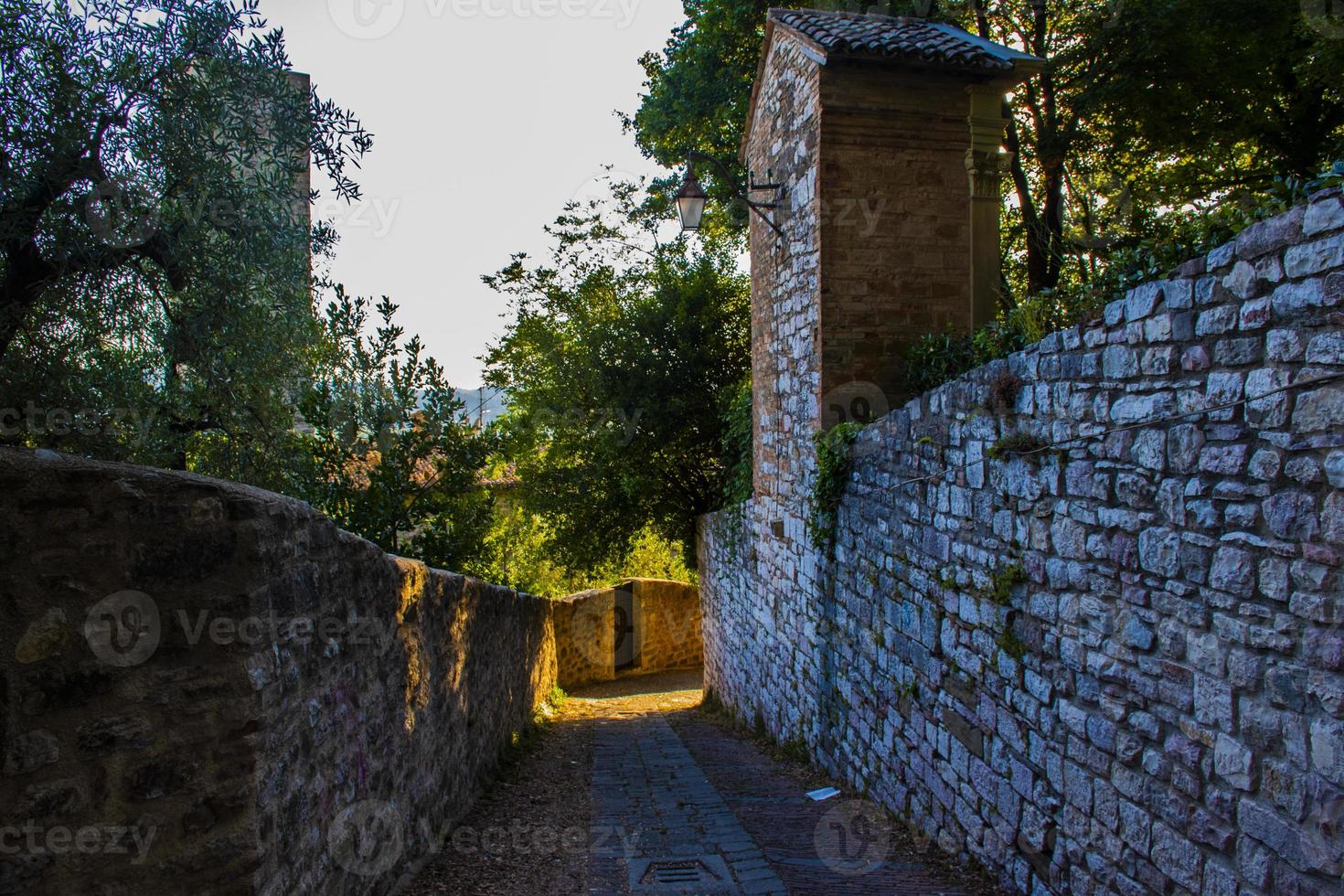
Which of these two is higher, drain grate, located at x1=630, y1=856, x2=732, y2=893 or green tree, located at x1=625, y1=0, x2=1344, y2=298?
green tree, located at x1=625, y1=0, x2=1344, y2=298

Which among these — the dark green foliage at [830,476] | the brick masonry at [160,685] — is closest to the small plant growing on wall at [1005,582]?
the dark green foliage at [830,476]

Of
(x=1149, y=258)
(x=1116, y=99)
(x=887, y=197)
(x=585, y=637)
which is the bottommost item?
(x=585, y=637)

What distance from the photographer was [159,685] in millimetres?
2504

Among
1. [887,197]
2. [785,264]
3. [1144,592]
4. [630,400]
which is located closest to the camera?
[1144,592]

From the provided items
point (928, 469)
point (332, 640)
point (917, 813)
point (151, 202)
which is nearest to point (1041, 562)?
point (928, 469)

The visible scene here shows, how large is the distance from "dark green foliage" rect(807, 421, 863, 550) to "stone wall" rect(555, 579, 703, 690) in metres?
11.3

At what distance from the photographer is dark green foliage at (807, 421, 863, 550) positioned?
7004 millimetres

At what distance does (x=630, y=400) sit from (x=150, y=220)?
35.2 feet

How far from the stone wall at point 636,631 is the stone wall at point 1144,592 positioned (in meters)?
12.9

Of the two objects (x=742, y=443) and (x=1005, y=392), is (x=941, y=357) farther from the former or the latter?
(x=742, y=443)

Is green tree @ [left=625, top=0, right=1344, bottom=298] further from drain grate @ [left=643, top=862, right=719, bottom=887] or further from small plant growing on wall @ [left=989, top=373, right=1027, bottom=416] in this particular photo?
drain grate @ [left=643, top=862, right=719, bottom=887]

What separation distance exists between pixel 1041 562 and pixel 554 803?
4113 millimetres

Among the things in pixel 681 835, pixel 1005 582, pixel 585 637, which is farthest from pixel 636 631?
pixel 1005 582

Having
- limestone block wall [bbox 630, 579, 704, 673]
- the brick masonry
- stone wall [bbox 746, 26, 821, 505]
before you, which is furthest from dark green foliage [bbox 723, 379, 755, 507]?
limestone block wall [bbox 630, 579, 704, 673]
